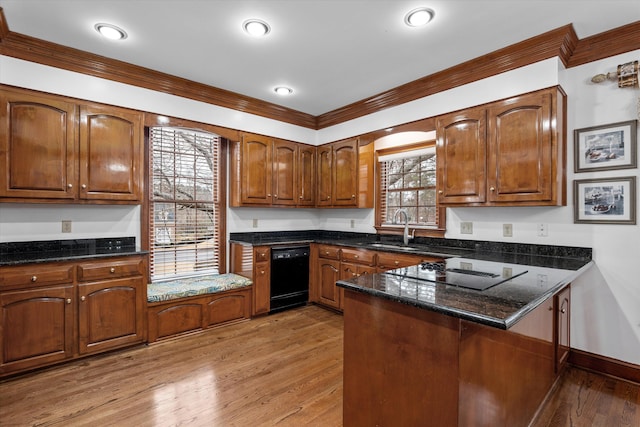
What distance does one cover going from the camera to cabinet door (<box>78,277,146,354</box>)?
2.65 meters

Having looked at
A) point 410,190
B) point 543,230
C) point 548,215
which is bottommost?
point 543,230

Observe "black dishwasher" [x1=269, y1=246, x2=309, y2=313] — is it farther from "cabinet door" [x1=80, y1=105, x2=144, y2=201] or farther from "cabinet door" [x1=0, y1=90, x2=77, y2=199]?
"cabinet door" [x1=0, y1=90, x2=77, y2=199]

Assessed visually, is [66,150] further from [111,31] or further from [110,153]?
[111,31]

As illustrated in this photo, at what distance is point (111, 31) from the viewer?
8.11 ft

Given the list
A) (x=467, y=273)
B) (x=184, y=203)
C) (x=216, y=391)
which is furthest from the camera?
(x=184, y=203)

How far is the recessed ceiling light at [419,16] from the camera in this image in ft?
7.25

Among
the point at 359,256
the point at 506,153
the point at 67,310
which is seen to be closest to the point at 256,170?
the point at 359,256

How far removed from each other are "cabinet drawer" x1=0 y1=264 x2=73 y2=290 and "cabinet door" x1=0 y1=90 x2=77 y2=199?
61 cm

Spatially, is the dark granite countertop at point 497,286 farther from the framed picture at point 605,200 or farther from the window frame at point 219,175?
the window frame at point 219,175

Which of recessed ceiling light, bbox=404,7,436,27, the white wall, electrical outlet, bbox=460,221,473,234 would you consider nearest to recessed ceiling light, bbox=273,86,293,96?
the white wall

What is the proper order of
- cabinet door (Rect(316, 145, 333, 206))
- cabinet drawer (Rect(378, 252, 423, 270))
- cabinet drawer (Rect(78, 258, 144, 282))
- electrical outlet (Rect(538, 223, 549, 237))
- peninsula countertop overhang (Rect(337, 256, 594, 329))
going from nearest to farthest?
peninsula countertop overhang (Rect(337, 256, 594, 329))
cabinet drawer (Rect(78, 258, 144, 282))
electrical outlet (Rect(538, 223, 549, 237))
cabinet drawer (Rect(378, 252, 423, 270))
cabinet door (Rect(316, 145, 333, 206))

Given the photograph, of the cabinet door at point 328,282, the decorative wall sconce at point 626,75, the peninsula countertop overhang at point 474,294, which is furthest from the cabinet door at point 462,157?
the cabinet door at point 328,282

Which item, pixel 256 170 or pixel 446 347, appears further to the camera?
pixel 256 170

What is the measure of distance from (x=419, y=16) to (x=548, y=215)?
1.97 meters
